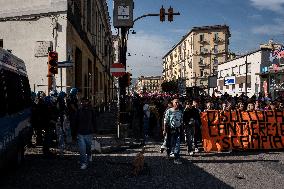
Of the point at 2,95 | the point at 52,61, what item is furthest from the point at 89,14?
the point at 2,95

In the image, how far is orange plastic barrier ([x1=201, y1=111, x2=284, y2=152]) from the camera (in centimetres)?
1333

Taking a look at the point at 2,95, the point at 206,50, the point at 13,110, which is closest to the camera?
the point at 2,95

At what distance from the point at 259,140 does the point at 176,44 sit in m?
Result: 118

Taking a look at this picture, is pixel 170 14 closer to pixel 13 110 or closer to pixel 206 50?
pixel 13 110

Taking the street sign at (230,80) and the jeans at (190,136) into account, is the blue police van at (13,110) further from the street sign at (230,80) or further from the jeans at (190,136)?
the street sign at (230,80)

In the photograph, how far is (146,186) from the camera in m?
8.20

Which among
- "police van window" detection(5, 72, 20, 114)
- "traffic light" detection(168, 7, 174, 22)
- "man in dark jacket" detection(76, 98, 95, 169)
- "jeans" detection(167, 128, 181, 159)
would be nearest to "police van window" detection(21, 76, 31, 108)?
"police van window" detection(5, 72, 20, 114)

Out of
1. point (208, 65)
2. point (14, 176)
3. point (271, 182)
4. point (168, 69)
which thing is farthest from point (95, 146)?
point (168, 69)

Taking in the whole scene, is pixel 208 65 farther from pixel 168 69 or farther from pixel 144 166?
pixel 144 166

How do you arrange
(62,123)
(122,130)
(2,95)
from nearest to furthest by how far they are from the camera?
(2,95), (62,123), (122,130)

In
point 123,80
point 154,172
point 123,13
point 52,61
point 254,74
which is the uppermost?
point 123,13

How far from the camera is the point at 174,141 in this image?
1141 centimetres

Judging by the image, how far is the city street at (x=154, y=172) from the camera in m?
8.38

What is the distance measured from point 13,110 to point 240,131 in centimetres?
758
